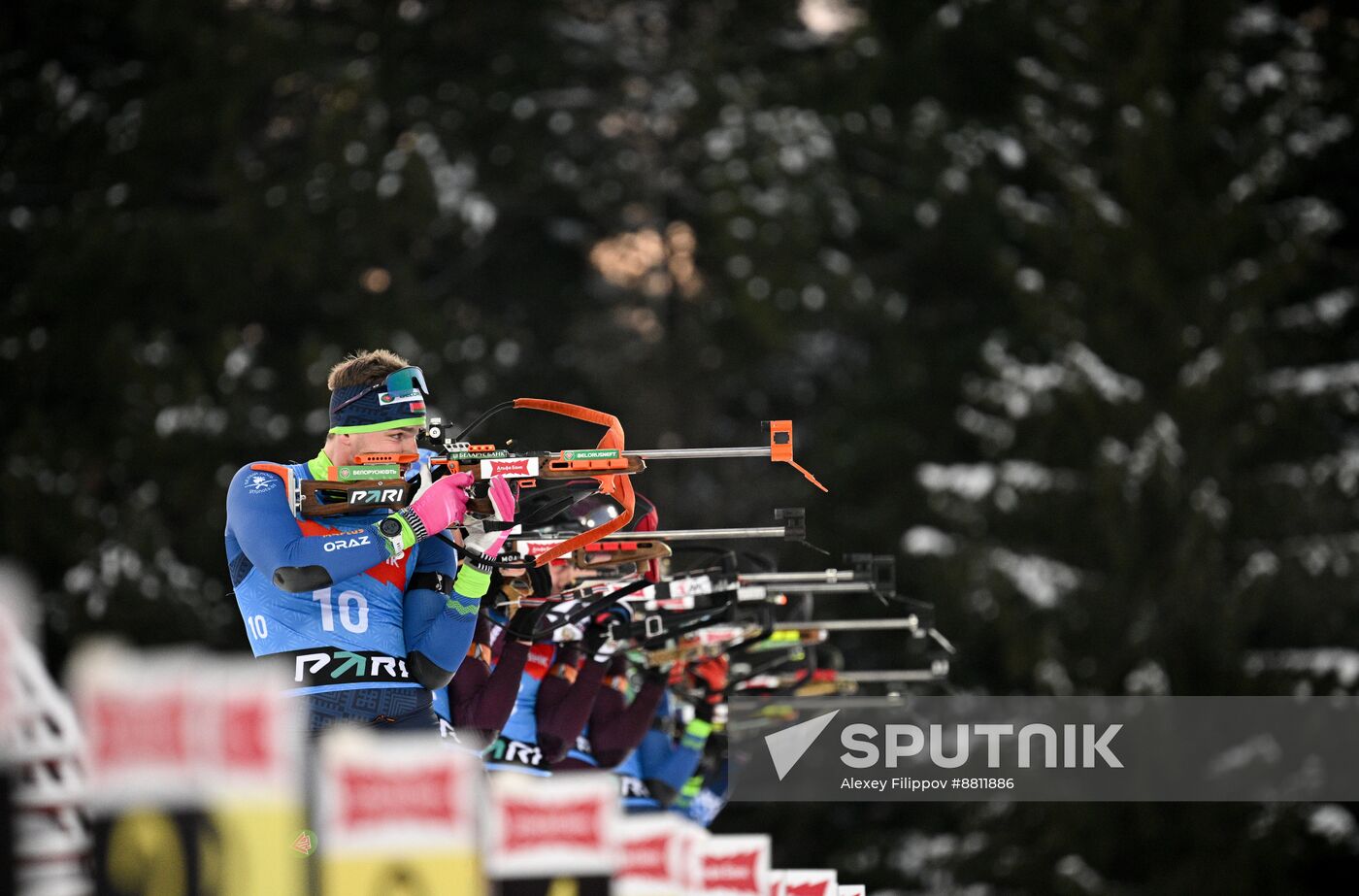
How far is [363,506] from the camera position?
6.30 metres

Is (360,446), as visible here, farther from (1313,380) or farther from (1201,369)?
(1313,380)

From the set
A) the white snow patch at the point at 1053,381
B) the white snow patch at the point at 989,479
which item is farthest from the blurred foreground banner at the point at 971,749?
the white snow patch at the point at 1053,381

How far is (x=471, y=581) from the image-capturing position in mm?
6469

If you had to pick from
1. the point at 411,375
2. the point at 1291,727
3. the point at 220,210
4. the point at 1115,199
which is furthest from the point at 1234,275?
the point at 411,375

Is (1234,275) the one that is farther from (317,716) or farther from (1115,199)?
(317,716)

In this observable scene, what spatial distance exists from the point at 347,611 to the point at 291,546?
0.95ft

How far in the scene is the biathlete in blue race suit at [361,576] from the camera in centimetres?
611

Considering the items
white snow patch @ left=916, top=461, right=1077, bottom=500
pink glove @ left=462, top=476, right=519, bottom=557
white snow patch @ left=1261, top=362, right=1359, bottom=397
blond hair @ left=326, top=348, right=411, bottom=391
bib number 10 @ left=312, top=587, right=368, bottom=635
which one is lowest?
white snow patch @ left=916, top=461, right=1077, bottom=500

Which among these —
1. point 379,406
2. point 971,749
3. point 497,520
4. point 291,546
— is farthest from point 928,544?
point 291,546

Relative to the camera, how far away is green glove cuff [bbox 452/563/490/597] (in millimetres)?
6453

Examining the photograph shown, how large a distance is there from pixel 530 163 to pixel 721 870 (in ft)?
54.7

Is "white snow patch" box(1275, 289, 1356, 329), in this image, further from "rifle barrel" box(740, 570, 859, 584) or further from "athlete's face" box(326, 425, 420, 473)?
"athlete's face" box(326, 425, 420, 473)

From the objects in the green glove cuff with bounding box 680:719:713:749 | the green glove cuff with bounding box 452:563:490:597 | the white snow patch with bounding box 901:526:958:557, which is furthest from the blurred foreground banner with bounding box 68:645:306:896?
the white snow patch with bounding box 901:526:958:557

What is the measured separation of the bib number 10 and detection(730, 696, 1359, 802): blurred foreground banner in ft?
11.2
